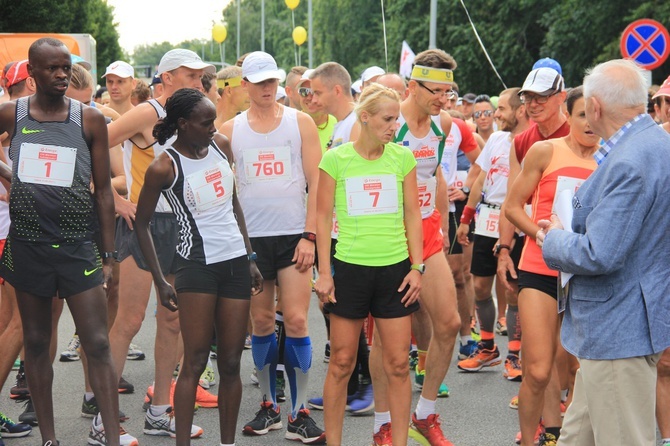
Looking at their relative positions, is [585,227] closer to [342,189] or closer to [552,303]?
[552,303]

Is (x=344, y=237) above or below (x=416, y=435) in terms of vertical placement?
above

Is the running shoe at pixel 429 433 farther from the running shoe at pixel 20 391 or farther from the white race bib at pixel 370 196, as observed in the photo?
the running shoe at pixel 20 391

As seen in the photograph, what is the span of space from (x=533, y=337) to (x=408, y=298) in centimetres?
71

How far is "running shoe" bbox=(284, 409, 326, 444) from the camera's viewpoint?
6688 millimetres

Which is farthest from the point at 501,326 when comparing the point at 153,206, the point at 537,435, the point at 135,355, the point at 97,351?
the point at 97,351

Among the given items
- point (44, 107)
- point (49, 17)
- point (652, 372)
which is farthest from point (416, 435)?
point (49, 17)

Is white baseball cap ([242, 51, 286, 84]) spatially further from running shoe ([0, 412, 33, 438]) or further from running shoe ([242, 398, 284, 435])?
running shoe ([0, 412, 33, 438])

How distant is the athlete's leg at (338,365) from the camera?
596 cm

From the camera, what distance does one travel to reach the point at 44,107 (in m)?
5.61

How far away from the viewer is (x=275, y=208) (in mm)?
6832

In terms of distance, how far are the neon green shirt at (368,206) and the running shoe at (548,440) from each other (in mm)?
1368

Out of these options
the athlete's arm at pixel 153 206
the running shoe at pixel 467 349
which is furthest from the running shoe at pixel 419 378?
the athlete's arm at pixel 153 206

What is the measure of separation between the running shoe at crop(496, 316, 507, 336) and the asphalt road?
4.13ft

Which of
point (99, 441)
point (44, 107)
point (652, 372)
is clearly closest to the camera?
point (652, 372)
